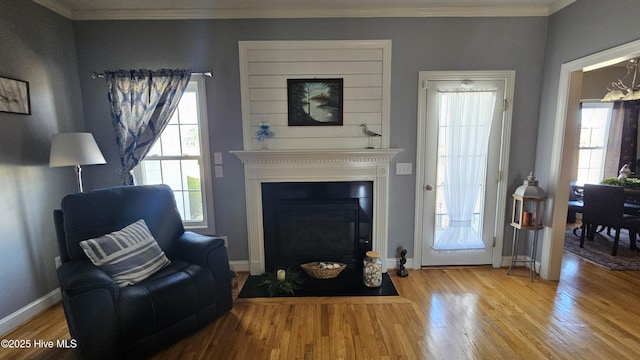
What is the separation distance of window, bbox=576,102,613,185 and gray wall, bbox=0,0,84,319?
23.9ft

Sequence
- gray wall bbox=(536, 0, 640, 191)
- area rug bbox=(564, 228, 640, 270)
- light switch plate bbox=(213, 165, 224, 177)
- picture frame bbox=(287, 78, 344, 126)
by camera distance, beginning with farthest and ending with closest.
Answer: area rug bbox=(564, 228, 640, 270) → light switch plate bbox=(213, 165, 224, 177) → picture frame bbox=(287, 78, 344, 126) → gray wall bbox=(536, 0, 640, 191)

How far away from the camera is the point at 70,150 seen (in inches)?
88.5

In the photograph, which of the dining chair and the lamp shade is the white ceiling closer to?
the lamp shade

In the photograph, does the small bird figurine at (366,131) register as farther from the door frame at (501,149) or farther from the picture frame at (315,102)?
the door frame at (501,149)

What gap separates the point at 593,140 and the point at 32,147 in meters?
7.73

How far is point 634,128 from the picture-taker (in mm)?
4594

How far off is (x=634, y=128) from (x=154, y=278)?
709 centimetres

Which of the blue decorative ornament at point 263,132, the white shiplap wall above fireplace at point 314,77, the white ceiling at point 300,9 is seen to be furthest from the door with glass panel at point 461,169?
the blue decorative ornament at point 263,132

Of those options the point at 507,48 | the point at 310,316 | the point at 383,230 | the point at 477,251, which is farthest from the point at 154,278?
the point at 507,48

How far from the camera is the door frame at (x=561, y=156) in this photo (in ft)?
8.25

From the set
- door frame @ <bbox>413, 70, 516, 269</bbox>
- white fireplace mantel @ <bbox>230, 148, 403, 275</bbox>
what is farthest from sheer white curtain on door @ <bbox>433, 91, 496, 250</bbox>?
white fireplace mantel @ <bbox>230, 148, 403, 275</bbox>

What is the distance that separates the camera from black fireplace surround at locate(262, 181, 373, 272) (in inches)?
114

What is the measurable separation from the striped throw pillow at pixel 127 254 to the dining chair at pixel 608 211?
4.84 m

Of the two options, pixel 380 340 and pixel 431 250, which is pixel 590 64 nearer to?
pixel 431 250
